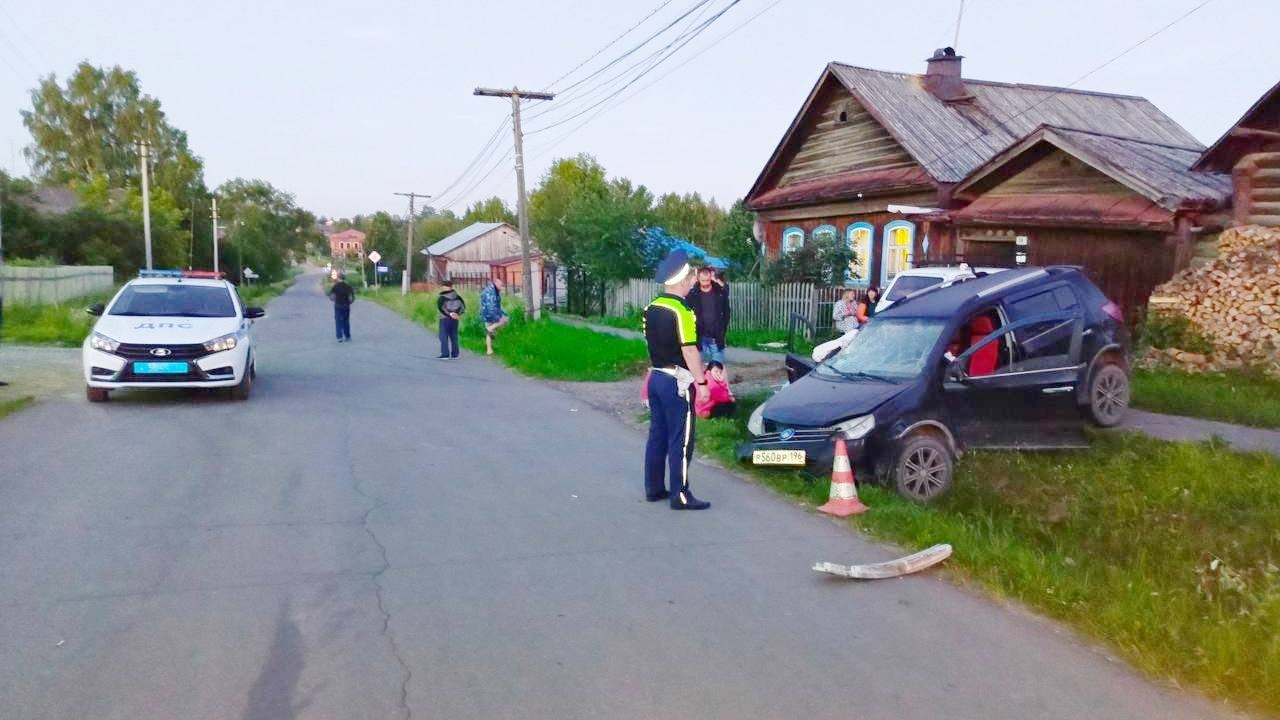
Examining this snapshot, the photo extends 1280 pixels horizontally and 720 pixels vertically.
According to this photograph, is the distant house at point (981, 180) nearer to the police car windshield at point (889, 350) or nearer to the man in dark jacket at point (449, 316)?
the police car windshield at point (889, 350)

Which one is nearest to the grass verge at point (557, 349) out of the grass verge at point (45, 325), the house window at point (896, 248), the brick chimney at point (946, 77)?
the house window at point (896, 248)

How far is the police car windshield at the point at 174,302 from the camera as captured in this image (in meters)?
12.5

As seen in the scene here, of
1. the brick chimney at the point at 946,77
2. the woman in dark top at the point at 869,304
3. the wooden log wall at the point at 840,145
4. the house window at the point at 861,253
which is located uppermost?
the brick chimney at the point at 946,77

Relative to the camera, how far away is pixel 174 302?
42.2ft

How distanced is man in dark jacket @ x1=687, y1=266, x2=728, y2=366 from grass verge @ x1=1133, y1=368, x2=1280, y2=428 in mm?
5120

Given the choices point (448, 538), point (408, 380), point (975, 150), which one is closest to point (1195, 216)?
point (975, 150)

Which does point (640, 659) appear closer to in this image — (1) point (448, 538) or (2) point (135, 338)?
(1) point (448, 538)

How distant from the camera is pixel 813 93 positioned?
2464cm

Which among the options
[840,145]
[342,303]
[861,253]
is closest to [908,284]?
[861,253]

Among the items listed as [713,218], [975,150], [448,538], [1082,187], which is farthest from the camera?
[713,218]

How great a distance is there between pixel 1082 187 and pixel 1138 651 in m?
14.5

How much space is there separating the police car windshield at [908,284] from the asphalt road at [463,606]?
22.8ft

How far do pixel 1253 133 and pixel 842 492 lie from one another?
11279 millimetres

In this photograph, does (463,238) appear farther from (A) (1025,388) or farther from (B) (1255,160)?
(A) (1025,388)
